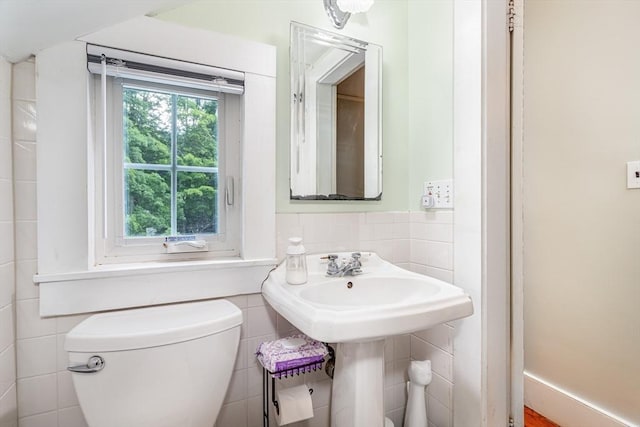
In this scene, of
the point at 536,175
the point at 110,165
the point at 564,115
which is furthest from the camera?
the point at 536,175

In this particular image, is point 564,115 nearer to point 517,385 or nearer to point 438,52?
point 438,52

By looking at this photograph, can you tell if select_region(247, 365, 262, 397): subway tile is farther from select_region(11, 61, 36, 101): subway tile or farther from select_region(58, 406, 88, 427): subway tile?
select_region(11, 61, 36, 101): subway tile

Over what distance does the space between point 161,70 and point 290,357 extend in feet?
3.34

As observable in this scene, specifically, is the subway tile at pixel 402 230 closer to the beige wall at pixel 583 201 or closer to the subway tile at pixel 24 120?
the beige wall at pixel 583 201

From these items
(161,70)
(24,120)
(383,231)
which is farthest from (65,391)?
(383,231)

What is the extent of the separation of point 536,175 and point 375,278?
1.20 metres

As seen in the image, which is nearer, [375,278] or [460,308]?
[460,308]

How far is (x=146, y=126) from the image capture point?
3.28 feet

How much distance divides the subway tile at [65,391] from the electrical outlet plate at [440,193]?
1379mm

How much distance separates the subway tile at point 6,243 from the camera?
745 millimetres

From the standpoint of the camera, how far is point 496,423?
107 centimetres

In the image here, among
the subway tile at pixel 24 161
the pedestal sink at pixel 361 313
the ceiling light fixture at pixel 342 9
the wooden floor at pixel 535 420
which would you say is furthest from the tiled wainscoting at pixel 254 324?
the ceiling light fixture at pixel 342 9

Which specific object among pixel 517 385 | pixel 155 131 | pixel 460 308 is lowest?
pixel 517 385

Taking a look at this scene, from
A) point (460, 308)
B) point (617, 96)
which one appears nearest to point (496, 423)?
point (460, 308)
